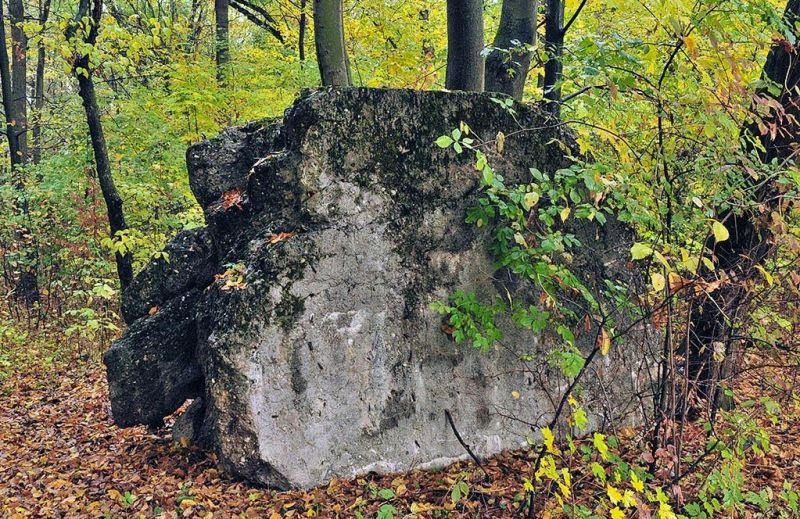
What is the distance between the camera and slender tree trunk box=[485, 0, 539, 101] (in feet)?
18.4

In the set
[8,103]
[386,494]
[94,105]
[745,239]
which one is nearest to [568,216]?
[745,239]

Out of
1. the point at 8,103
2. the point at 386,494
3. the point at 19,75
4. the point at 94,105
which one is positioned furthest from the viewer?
the point at 19,75

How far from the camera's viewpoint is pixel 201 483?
412 cm

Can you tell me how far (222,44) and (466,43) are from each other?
592cm

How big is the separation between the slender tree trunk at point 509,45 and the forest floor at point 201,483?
3.44 m

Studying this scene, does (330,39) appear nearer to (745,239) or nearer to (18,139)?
(745,239)

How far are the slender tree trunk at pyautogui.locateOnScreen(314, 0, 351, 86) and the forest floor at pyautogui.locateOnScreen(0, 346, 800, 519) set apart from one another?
12.1ft

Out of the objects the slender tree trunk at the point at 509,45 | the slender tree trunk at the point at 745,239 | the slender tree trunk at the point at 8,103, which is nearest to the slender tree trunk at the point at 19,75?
the slender tree trunk at the point at 8,103

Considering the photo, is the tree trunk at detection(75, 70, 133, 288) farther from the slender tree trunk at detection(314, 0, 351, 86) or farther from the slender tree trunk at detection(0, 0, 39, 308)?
the slender tree trunk at detection(314, 0, 351, 86)

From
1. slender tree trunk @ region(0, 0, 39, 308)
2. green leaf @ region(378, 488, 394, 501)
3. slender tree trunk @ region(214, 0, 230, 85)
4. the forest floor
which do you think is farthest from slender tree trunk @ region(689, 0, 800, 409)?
slender tree trunk @ region(0, 0, 39, 308)

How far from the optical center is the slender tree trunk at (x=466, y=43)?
5.34 metres

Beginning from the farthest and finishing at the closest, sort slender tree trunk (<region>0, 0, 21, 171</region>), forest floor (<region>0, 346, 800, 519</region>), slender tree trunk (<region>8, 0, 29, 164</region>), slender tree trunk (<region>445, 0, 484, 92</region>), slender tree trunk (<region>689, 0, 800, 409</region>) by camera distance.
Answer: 1. slender tree trunk (<region>8, 0, 29, 164</region>)
2. slender tree trunk (<region>0, 0, 21, 171</region>)
3. slender tree trunk (<region>445, 0, 484, 92</region>)
4. slender tree trunk (<region>689, 0, 800, 409</region>)
5. forest floor (<region>0, 346, 800, 519</region>)

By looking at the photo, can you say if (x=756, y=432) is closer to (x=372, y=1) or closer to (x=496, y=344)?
(x=496, y=344)

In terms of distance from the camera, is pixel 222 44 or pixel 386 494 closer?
pixel 386 494
